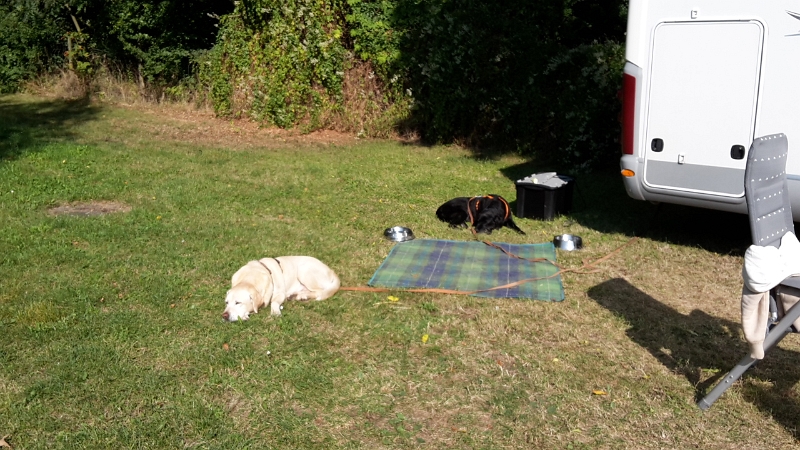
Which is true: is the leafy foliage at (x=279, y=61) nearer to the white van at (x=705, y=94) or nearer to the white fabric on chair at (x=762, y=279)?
the white van at (x=705, y=94)

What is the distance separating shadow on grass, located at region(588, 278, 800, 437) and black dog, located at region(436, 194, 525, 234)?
5.57ft

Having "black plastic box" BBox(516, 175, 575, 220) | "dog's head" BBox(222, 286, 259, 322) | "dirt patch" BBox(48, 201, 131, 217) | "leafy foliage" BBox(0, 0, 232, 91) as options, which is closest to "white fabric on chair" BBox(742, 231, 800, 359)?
"dog's head" BBox(222, 286, 259, 322)

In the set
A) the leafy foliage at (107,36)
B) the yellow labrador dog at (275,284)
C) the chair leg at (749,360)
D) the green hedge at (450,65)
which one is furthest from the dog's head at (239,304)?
the leafy foliage at (107,36)

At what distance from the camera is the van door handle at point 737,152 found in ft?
20.7

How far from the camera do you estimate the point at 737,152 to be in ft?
20.8

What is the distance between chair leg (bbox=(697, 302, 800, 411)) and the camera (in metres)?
3.73

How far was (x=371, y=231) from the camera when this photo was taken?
752 centimetres

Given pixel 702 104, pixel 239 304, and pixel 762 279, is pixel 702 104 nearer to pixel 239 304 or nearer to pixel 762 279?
pixel 762 279

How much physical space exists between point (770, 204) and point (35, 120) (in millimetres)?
12767

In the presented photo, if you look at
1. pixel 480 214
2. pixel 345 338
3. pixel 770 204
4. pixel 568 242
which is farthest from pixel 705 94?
pixel 345 338

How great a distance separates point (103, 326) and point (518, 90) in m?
7.89

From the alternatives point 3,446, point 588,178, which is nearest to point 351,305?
point 3,446

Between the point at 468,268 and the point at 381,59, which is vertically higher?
→ the point at 381,59

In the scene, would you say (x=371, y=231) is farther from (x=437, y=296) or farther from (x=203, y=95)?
(x=203, y=95)
